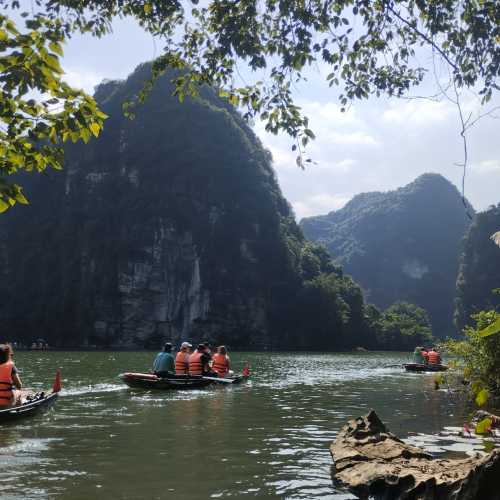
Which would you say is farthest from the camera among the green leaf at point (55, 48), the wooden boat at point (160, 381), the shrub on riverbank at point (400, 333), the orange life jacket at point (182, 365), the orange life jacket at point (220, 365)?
Result: the shrub on riverbank at point (400, 333)

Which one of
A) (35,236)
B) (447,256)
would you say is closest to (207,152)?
(35,236)

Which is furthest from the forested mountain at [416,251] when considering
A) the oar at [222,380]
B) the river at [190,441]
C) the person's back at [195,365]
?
the river at [190,441]

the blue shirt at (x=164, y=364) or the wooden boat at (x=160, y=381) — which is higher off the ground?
the blue shirt at (x=164, y=364)

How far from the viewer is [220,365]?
1984 centimetres

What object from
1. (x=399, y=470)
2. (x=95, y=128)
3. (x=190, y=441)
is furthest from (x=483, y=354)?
(x=95, y=128)

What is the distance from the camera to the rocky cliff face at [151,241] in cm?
7956

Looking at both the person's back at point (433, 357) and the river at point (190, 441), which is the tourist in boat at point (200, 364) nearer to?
the river at point (190, 441)

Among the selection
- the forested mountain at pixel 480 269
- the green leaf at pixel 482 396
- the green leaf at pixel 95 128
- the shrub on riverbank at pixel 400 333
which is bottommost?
the shrub on riverbank at pixel 400 333

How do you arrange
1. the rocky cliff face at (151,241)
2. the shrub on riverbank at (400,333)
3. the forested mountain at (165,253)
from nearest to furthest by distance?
the rocky cliff face at (151,241) → the forested mountain at (165,253) → the shrub on riverbank at (400,333)

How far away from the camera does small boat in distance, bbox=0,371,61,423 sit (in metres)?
10.4

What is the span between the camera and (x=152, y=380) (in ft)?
54.4

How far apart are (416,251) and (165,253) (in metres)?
117

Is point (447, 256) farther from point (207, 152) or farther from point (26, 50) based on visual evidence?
point (26, 50)

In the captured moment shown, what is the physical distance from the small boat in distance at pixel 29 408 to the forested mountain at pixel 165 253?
216 feet
